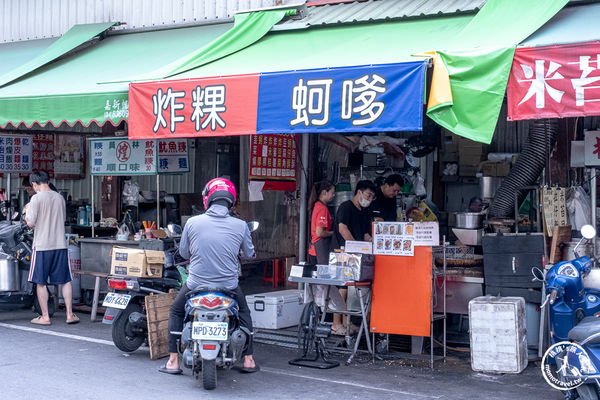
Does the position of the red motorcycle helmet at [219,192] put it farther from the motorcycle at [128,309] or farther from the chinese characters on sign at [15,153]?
the chinese characters on sign at [15,153]

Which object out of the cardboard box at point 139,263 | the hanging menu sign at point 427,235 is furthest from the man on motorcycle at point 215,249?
the hanging menu sign at point 427,235

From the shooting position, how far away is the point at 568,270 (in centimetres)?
743

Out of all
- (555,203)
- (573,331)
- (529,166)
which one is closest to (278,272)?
(529,166)

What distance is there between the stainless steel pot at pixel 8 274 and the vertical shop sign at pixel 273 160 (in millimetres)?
3411

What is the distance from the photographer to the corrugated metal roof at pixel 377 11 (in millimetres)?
9086

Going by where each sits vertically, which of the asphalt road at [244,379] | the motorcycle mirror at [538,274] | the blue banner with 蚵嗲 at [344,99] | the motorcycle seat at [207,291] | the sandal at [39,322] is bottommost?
the asphalt road at [244,379]

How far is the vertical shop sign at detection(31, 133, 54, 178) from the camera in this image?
Answer: 14062 millimetres

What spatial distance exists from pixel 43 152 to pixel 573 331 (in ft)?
34.5

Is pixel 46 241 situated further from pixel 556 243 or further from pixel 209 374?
pixel 556 243

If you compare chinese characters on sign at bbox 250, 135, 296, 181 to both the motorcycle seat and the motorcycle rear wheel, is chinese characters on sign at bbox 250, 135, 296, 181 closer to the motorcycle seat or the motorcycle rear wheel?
the motorcycle seat

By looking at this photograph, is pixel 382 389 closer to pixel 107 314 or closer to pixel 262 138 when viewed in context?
pixel 107 314

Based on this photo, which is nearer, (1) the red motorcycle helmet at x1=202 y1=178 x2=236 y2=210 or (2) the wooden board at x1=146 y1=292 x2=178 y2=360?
(1) the red motorcycle helmet at x1=202 y1=178 x2=236 y2=210

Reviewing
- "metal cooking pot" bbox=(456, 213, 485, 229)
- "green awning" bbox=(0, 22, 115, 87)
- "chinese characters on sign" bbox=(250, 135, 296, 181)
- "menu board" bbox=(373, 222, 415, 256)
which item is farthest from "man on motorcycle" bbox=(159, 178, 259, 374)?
"green awning" bbox=(0, 22, 115, 87)

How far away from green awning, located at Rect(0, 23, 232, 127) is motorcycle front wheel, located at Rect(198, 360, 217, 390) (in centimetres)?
336
